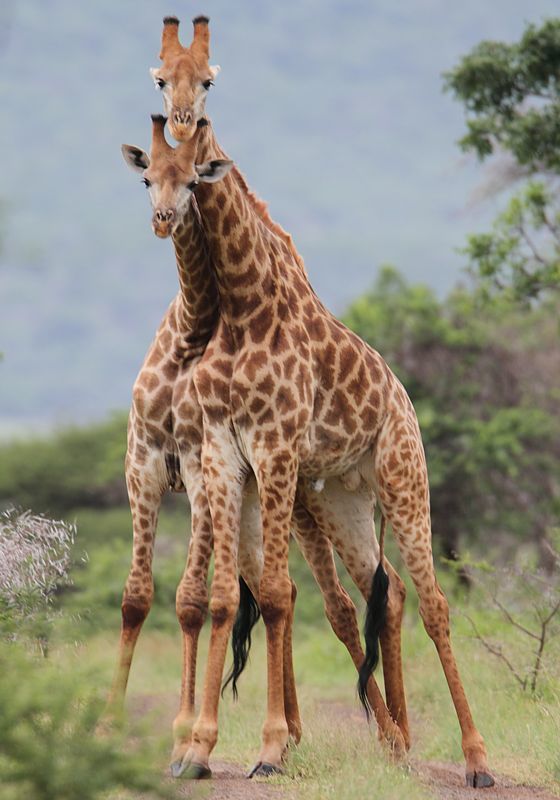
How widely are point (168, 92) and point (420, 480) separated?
2.89 meters

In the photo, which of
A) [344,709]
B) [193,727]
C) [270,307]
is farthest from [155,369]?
[344,709]

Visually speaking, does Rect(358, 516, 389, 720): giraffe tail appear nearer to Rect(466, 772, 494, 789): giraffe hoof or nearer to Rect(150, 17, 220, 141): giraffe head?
Rect(466, 772, 494, 789): giraffe hoof

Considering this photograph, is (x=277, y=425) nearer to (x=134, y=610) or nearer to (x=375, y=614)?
(x=134, y=610)

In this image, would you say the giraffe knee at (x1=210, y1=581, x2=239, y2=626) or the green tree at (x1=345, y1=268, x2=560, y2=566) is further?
the green tree at (x1=345, y1=268, x2=560, y2=566)

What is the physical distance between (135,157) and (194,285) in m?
0.90

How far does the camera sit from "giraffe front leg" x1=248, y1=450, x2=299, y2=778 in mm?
7586

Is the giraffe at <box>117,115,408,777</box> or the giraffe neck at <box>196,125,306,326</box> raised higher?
the giraffe neck at <box>196,125,306,326</box>

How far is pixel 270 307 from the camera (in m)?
8.03

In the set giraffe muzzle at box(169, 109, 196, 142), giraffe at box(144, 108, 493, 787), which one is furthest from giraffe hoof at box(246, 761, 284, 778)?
giraffe muzzle at box(169, 109, 196, 142)

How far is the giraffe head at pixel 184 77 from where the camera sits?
752 centimetres

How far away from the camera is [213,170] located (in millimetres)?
7594

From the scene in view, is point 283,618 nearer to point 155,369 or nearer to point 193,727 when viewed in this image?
point 193,727

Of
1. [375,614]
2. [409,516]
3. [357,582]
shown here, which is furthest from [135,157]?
[375,614]

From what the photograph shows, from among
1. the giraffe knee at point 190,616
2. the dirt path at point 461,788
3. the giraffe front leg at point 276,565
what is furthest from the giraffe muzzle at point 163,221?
the dirt path at point 461,788
